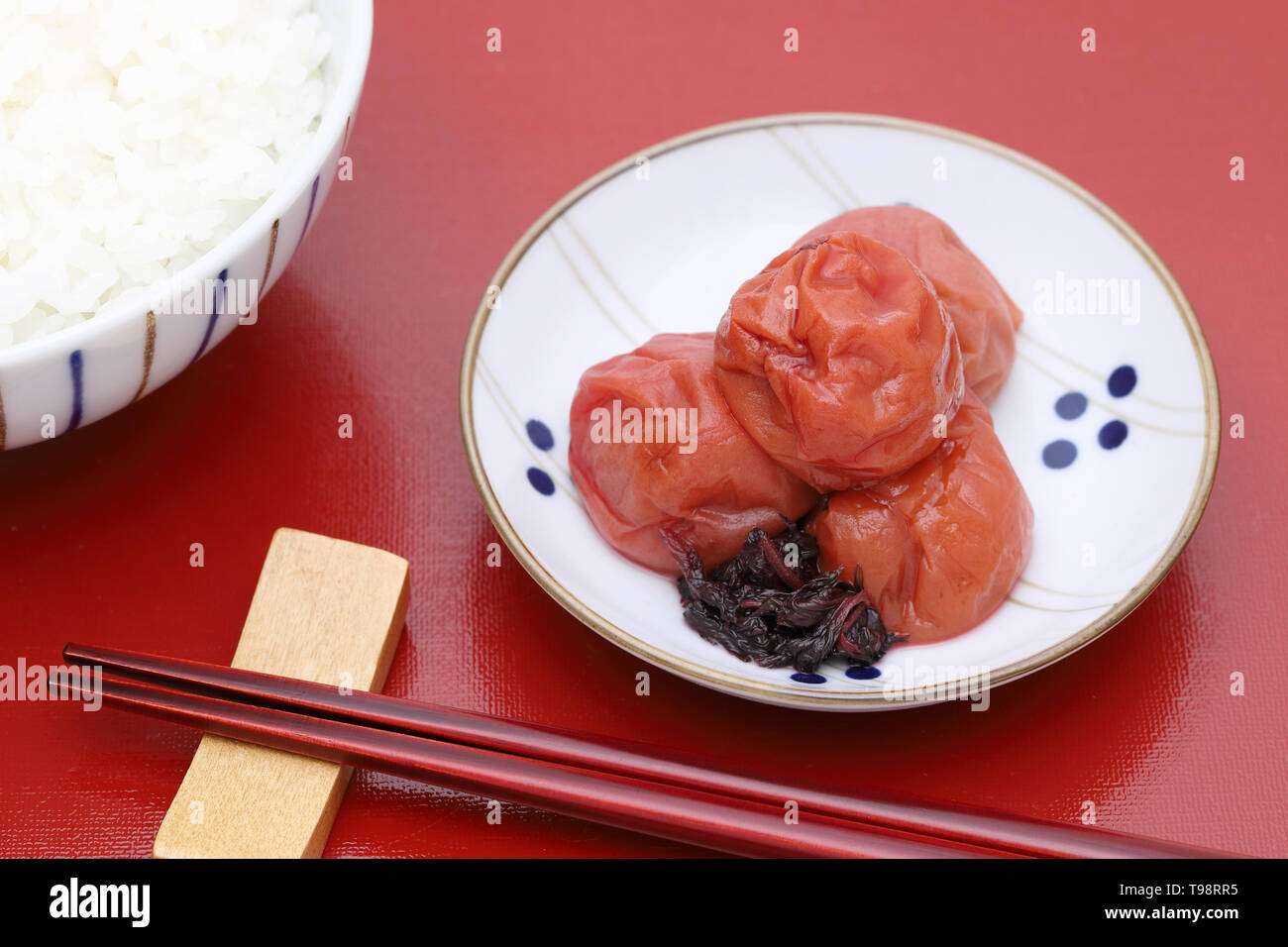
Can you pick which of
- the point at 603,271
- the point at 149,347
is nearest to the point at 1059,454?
the point at 603,271

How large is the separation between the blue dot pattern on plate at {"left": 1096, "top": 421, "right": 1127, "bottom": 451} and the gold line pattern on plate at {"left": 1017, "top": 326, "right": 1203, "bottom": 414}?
0.18 feet

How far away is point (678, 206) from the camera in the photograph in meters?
2.48

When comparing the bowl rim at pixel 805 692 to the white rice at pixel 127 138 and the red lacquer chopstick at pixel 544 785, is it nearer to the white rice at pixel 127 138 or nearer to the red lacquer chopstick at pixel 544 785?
the red lacquer chopstick at pixel 544 785

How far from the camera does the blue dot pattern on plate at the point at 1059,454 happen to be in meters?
2.23

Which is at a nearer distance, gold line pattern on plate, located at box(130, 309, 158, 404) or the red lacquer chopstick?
the red lacquer chopstick

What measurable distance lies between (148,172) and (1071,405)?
164 cm

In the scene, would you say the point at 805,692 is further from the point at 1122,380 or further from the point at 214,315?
Result: the point at 214,315

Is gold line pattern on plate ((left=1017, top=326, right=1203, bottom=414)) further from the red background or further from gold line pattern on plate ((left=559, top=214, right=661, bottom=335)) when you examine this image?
gold line pattern on plate ((left=559, top=214, right=661, bottom=335))

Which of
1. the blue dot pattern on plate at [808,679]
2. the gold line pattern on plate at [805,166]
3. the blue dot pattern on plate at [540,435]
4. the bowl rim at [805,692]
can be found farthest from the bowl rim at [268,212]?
the blue dot pattern on plate at [808,679]

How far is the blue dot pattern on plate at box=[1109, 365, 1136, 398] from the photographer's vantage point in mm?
2252

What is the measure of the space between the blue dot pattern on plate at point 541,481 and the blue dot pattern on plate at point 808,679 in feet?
1.77

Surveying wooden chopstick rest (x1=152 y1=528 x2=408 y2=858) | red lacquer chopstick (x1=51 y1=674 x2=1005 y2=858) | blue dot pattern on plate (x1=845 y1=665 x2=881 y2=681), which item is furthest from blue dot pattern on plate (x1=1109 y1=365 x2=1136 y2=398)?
wooden chopstick rest (x1=152 y1=528 x2=408 y2=858)

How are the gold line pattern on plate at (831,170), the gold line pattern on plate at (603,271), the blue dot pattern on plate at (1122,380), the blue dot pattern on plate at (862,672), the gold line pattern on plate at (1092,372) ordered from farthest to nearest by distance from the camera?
the gold line pattern on plate at (831,170)
the gold line pattern on plate at (603,271)
the blue dot pattern on plate at (1122,380)
the gold line pattern on plate at (1092,372)
the blue dot pattern on plate at (862,672)

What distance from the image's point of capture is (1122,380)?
227cm
